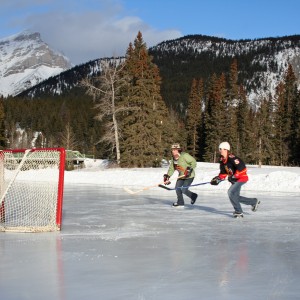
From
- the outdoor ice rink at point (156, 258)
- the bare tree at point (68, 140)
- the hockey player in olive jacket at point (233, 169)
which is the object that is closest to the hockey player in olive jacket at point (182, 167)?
the outdoor ice rink at point (156, 258)

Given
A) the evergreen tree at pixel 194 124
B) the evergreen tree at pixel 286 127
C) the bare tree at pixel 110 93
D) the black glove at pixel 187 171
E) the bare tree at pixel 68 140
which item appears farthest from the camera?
the evergreen tree at pixel 194 124

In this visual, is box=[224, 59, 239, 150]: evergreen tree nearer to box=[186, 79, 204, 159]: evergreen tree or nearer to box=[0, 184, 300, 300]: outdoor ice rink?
box=[186, 79, 204, 159]: evergreen tree

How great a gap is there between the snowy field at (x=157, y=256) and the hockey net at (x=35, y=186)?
15.7 inches

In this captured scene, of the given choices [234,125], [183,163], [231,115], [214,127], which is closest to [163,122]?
[214,127]

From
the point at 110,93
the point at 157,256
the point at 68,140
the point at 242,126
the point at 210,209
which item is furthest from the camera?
the point at 242,126

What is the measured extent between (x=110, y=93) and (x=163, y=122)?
5.03m

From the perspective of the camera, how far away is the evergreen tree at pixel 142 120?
107 ft

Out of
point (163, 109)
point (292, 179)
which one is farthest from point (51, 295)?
point (163, 109)

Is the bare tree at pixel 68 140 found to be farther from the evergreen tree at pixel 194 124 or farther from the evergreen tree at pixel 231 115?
the evergreen tree at pixel 231 115

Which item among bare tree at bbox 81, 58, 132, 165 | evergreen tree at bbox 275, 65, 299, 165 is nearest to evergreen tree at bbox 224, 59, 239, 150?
evergreen tree at bbox 275, 65, 299, 165

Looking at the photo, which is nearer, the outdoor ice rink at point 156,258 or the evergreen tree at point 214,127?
the outdoor ice rink at point 156,258

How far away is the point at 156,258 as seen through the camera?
514cm

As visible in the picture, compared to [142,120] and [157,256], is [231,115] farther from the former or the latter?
[157,256]

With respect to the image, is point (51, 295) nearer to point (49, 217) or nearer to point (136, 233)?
point (136, 233)
